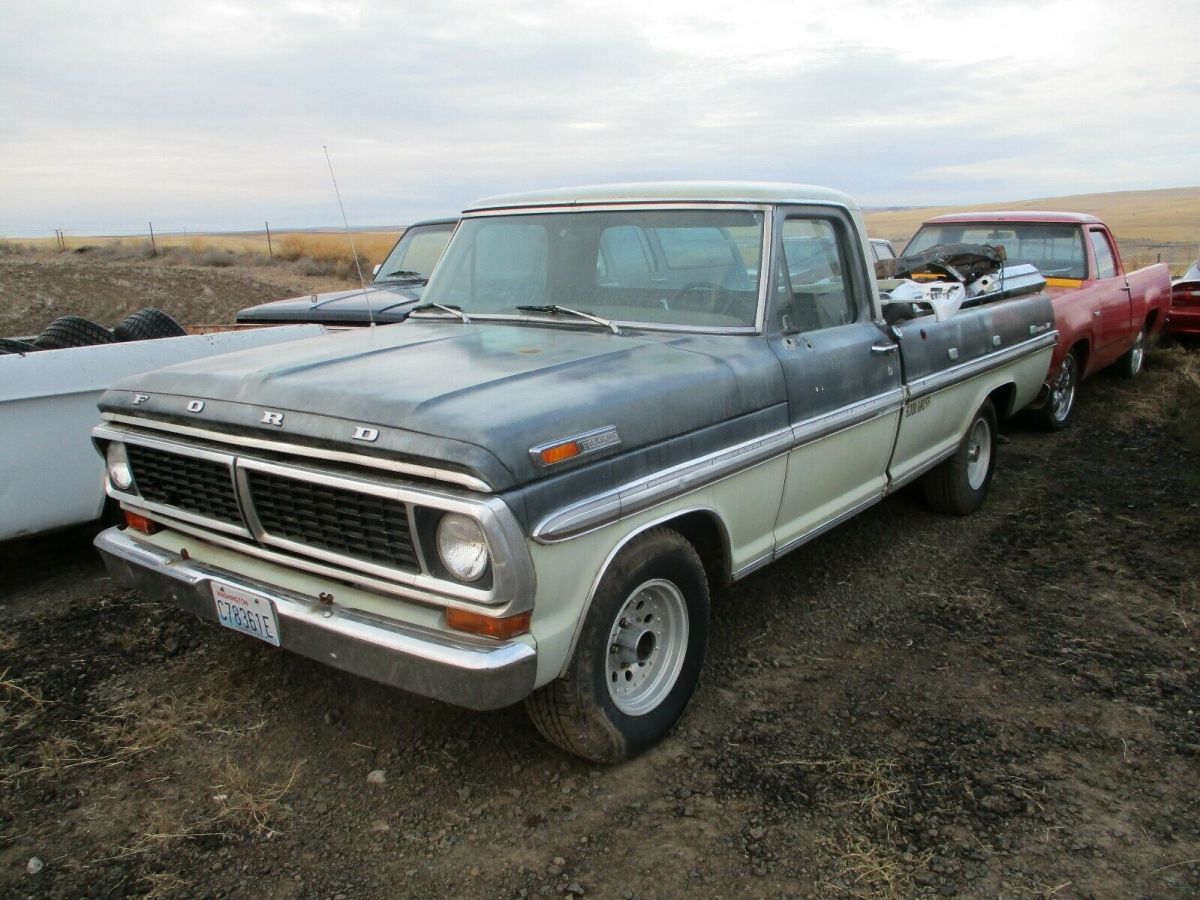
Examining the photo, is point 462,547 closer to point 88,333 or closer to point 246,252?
point 88,333

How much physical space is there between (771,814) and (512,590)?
45.9 inches


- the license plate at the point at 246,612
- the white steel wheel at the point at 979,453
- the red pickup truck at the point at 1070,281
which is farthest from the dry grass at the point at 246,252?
the license plate at the point at 246,612

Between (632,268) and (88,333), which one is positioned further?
(88,333)

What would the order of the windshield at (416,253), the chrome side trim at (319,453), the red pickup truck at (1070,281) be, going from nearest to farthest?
the chrome side trim at (319,453) < the red pickup truck at (1070,281) < the windshield at (416,253)

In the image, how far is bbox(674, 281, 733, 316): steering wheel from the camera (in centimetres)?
373

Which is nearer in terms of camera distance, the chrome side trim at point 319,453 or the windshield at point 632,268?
the chrome side trim at point 319,453

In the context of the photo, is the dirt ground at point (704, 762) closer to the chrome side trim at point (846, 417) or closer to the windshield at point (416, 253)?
the chrome side trim at point (846, 417)

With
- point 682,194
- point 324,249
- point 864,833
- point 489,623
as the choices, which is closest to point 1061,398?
point 682,194

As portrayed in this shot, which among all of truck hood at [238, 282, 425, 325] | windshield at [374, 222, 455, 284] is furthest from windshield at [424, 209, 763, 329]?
windshield at [374, 222, 455, 284]

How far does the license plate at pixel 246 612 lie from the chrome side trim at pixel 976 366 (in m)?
3.12

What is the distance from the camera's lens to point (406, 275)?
26.7ft

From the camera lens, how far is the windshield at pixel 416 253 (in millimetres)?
8172

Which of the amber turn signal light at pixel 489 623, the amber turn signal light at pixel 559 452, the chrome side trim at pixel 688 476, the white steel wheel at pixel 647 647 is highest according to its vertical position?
the amber turn signal light at pixel 559 452

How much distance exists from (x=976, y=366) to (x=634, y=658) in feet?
10.3
